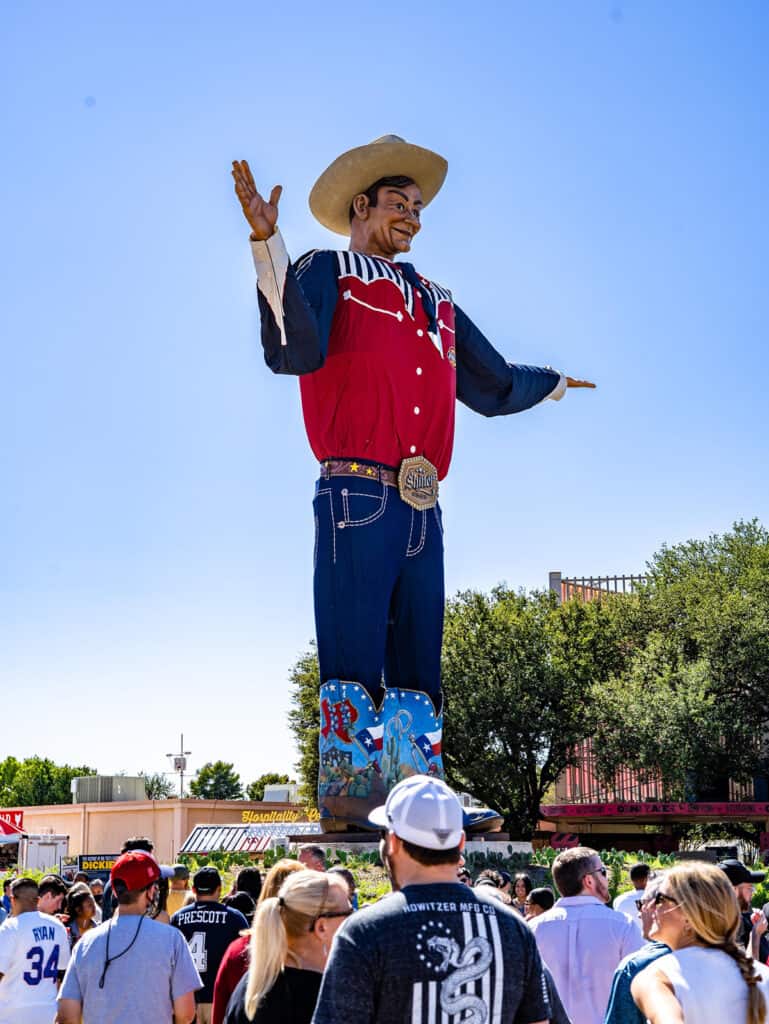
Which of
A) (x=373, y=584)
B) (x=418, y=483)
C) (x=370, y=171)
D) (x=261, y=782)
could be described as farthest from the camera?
(x=261, y=782)

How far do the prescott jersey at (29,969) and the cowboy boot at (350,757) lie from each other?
293 cm

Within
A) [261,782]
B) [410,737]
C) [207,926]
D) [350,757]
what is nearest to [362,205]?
[410,737]

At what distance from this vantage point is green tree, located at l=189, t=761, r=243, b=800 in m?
68.1

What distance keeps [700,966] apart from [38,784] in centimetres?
7205

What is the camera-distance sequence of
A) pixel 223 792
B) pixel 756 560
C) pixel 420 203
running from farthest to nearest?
pixel 223 792, pixel 756 560, pixel 420 203

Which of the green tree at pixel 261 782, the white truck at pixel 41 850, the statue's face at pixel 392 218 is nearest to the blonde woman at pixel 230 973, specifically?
the statue's face at pixel 392 218

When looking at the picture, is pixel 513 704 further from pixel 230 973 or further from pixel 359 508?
pixel 230 973

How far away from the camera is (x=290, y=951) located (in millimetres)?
3822

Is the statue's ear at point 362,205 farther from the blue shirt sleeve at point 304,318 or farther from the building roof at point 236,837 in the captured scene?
the building roof at point 236,837

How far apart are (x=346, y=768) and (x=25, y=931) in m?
3.13

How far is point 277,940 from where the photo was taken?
3.77 m

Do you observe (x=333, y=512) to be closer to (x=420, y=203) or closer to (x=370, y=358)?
(x=370, y=358)

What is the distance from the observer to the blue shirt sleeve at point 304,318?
9.14 meters

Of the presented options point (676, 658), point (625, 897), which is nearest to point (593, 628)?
point (676, 658)
